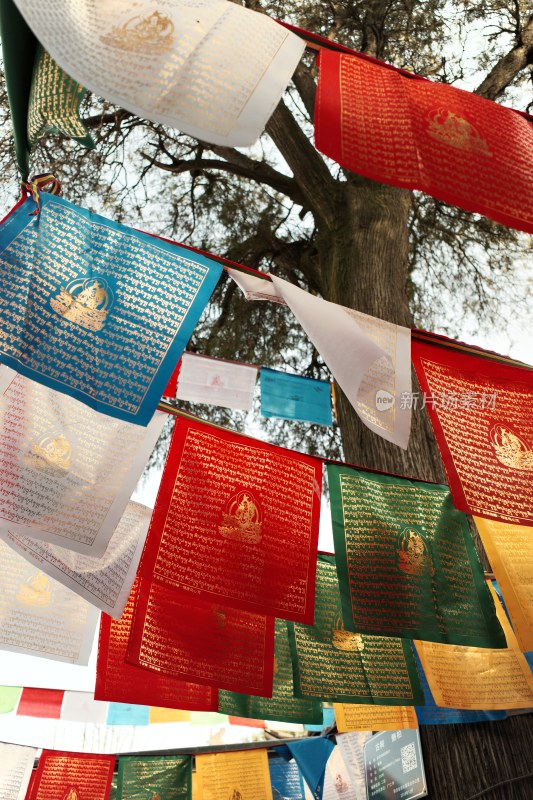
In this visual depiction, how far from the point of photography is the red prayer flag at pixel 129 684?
3652 mm

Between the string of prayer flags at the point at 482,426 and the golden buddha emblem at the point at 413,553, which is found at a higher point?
the string of prayer flags at the point at 482,426

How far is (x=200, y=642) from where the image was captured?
340cm

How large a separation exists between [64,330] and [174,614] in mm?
1709

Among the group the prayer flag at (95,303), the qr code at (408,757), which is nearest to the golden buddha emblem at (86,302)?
the prayer flag at (95,303)

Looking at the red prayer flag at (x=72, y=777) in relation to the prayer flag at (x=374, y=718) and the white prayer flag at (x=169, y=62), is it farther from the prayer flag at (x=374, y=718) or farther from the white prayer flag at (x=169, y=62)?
the white prayer flag at (x=169, y=62)

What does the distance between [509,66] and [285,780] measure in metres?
6.27

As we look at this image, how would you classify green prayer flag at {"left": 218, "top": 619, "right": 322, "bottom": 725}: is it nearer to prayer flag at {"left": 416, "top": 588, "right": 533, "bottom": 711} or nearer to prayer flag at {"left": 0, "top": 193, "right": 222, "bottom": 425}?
prayer flag at {"left": 416, "top": 588, "right": 533, "bottom": 711}

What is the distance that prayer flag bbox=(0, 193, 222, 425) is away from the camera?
2.30 meters

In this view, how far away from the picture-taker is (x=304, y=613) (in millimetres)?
3061

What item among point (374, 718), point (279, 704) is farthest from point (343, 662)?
point (374, 718)

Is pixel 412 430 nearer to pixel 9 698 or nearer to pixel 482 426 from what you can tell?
pixel 482 426

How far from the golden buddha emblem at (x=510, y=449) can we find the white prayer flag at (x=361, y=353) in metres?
0.53

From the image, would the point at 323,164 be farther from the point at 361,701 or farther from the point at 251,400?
the point at 361,701

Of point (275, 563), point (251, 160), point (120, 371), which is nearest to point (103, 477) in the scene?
point (120, 371)
